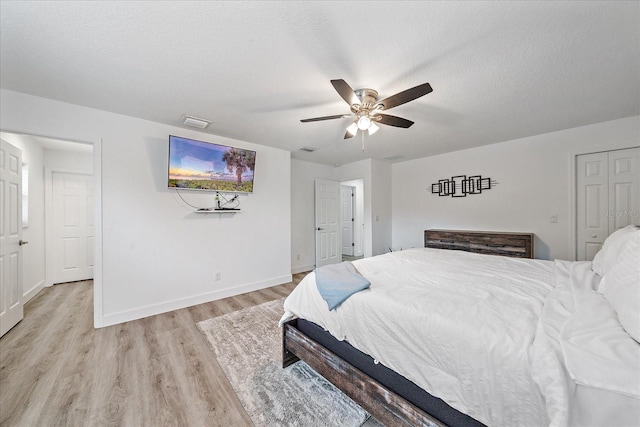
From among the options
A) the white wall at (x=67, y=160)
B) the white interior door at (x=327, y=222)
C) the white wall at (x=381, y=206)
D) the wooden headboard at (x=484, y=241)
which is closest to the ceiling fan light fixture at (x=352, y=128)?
the white wall at (x=381, y=206)

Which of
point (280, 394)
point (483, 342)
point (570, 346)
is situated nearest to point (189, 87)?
point (280, 394)

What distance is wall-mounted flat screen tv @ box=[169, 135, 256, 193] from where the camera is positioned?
2998 millimetres

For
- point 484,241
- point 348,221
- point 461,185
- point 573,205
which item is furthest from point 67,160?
point 573,205

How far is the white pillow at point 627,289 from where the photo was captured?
2.94 feet

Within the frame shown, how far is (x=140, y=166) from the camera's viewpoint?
289 cm

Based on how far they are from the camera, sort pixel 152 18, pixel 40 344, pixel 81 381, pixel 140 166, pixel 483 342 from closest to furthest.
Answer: pixel 483 342
pixel 152 18
pixel 81 381
pixel 40 344
pixel 140 166

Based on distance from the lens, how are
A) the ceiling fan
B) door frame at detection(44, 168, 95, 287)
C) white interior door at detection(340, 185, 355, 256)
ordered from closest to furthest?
the ceiling fan, door frame at detection(44, 168, 95, 287), white interior door at detection(340, 185, 355, 256)

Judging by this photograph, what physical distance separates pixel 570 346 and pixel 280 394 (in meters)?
1.64

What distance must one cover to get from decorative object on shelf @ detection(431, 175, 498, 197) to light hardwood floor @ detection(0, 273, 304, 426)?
14.6ft

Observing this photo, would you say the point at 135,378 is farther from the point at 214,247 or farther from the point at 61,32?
the point at 61,32

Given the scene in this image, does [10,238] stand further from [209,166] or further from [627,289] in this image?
[627,289]

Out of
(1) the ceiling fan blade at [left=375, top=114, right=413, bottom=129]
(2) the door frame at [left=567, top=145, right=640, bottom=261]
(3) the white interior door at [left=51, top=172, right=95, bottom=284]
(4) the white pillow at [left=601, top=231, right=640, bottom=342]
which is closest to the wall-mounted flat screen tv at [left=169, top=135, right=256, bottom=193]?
(1) the ceiling fan blade at [left=375, top=114, right=413, bottom=129]

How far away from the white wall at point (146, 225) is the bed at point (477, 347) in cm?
200

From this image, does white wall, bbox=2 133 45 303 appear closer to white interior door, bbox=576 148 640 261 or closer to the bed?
the bed
